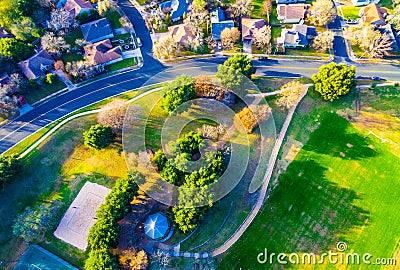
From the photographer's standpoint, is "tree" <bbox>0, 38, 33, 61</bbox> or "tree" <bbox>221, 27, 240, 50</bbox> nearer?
"tree" <bbox>0, 38, 33, 61</bbox>

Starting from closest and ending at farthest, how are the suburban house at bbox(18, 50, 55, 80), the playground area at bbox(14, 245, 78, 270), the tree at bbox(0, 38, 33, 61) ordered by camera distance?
1. the playground area at bbox(14, 245, 78, 270)
2. the tree at bbox(0, 38, 33, 61)
3. the suburban house at bbox(18, 50, 55, 80)

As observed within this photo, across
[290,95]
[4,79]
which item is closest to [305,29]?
[290,95]

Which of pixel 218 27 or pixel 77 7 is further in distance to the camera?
pixel 77 7

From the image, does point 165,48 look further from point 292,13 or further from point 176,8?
point 292,13

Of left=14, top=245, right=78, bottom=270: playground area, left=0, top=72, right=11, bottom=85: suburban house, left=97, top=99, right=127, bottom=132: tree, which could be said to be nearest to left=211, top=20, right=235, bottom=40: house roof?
left=97, top=99, right=127, bottom=132: tree

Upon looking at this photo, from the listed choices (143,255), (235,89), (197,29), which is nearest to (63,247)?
(143,255)

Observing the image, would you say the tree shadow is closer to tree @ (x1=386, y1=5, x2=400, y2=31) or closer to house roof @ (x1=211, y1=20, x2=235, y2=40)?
tree @ (x1=386, y1=5, x2=400, y2=31)
